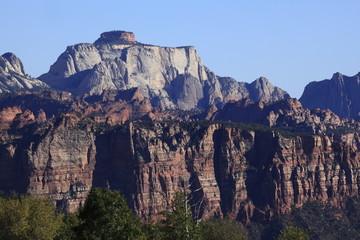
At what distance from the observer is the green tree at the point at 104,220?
11594cm

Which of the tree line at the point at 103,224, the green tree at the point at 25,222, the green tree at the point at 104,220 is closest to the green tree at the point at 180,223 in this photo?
the tree line at the point at 103,224

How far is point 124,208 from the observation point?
4702 inches

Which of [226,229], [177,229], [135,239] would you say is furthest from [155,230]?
[226,229]

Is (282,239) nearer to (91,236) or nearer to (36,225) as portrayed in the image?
(36,225)

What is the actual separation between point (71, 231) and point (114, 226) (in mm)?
9702

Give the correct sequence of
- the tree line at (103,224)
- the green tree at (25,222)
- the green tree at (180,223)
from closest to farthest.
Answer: the tree line at (103,224), the green tree at (180,223), the green tree at (25,222)

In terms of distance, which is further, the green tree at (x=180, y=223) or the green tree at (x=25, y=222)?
the green tree at (x=25, y=222)

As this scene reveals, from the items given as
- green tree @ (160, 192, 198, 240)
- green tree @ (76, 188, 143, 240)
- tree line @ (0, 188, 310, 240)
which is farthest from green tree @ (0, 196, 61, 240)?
green tree @ (76, 188, 143, 240)

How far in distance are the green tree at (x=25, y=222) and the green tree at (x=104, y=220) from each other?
35.3 meters

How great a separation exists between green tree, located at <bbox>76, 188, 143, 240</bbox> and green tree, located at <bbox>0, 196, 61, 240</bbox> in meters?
35.3

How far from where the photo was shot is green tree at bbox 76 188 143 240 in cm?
11594

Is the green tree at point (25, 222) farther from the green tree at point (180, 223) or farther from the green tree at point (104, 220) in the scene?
the green tree at point (104, 220)

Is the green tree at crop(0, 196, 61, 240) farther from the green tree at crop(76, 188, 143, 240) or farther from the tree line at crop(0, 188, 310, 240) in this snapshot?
the green tree at crop(76, 188, 143, 240)

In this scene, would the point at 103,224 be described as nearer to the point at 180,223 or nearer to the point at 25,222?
the point at 180,223
